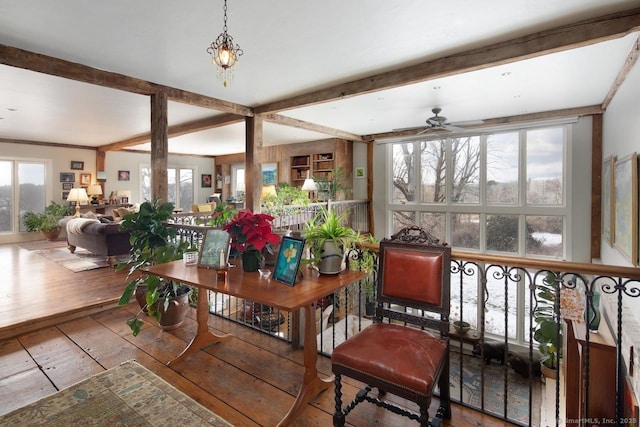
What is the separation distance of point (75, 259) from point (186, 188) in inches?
221

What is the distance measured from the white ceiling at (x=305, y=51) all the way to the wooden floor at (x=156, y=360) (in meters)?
2.58

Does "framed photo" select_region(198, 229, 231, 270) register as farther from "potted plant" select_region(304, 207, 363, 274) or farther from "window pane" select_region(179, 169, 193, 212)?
"window pane" select_region(179, 169, 193, 212)

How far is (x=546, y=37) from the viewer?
9.48ft

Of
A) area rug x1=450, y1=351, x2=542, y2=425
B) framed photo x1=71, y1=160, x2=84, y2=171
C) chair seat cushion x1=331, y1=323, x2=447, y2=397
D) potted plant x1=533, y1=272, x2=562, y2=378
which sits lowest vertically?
area rug x1=450, y1=351, x2=542, y2=425

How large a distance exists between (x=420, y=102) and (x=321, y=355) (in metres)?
4.04

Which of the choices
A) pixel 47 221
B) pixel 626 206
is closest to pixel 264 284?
pixel 626 206

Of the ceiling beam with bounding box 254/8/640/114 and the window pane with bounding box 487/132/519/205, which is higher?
the ceiling beam with bounding box 254/8/640/114

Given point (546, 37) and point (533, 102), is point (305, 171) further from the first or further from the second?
point (546, 37)

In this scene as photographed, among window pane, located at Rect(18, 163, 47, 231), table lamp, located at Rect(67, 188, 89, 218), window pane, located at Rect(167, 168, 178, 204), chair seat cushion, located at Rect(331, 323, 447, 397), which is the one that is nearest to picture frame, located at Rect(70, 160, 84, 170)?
window pane, located at Rect(18, 163, 47, 231)

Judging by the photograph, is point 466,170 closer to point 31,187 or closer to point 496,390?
point 496,390

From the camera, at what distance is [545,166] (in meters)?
5.86

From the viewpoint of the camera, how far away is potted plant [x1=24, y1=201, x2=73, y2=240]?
819 cm

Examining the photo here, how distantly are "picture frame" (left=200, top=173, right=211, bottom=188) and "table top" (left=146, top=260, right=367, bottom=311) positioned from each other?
1002 cm

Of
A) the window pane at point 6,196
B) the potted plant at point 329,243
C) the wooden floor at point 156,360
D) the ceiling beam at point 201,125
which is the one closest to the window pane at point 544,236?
the wooden floor at point 156,360
